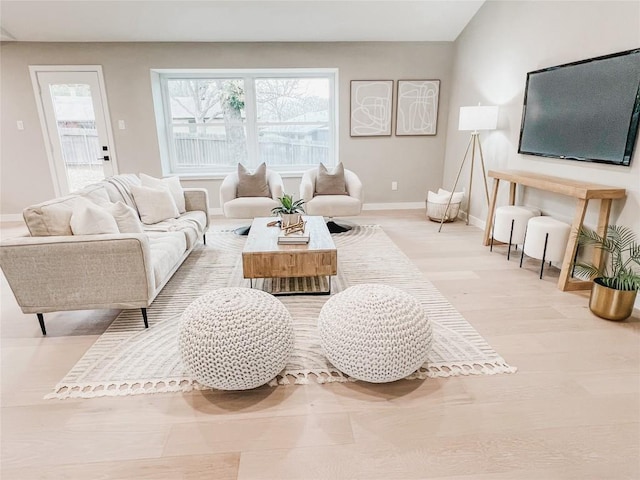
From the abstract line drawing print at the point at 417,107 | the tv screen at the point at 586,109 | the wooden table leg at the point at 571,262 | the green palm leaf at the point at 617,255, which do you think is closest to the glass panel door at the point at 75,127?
the abstract line drawing print at the point at 417,107

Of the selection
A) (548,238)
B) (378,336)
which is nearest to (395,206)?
(548,238)

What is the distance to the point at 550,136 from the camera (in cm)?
331

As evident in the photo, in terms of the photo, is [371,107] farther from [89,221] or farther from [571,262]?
[89,221]

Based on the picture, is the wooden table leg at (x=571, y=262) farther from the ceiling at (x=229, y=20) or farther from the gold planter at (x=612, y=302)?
the ceiling at (x=229, y=20)

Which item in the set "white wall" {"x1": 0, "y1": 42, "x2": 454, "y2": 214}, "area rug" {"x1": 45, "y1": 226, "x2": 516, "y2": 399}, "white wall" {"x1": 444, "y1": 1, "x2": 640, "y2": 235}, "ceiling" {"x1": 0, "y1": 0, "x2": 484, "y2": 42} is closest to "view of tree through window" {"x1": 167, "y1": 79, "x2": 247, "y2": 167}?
"white wall" {"x1": 0, "y1": 42, "x2": 454, "y2": 214}

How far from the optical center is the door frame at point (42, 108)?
15.6 feet

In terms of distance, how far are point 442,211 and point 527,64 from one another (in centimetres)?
180

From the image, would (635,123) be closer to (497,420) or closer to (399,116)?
(497,420)

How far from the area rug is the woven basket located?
1.63 meters

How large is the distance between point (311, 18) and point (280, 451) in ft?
15.0

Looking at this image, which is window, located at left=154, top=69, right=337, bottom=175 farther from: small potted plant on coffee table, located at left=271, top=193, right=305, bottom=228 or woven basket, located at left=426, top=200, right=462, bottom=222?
small potted plant on coffee table, located at left=271, top=193, right=305, bottom=228

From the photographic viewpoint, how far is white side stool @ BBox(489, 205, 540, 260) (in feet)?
11.3

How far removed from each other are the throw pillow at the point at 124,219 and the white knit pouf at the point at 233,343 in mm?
1034

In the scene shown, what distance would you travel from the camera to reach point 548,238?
302 cm
